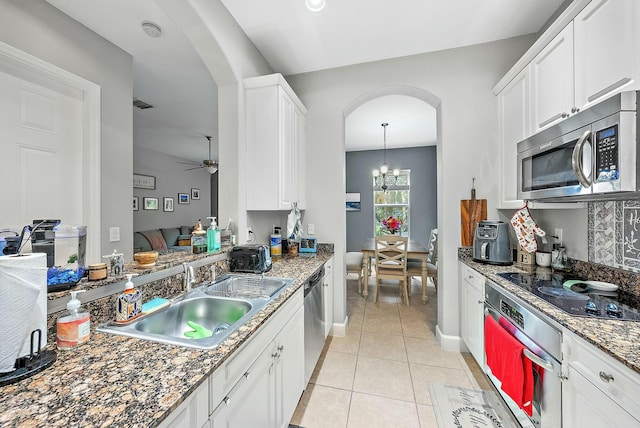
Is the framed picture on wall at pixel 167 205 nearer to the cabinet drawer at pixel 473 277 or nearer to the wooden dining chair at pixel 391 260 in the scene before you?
the wooden dining chair at pixel 391 260

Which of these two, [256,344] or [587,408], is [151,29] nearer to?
[256,344]

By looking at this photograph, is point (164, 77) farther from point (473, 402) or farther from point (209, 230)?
point (473, 402)

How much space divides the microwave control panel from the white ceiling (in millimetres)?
1412

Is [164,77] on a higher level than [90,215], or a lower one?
higher

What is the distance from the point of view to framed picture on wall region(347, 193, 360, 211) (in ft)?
20.5

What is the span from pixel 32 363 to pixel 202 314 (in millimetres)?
665

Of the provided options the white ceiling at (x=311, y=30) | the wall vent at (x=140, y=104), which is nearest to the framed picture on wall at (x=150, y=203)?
the wall vent at (x=140, y=104)

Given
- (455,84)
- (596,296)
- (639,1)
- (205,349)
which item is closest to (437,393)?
(596,296)

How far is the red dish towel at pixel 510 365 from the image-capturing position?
50.8 inches

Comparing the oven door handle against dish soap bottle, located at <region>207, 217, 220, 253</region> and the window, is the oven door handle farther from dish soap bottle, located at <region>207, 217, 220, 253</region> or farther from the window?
the window

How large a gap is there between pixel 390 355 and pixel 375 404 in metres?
0.63

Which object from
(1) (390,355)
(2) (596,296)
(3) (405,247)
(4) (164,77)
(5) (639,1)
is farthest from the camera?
(3) (405,247)

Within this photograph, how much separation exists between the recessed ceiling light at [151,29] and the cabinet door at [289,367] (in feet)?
8.21

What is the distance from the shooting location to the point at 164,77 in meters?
2.84
